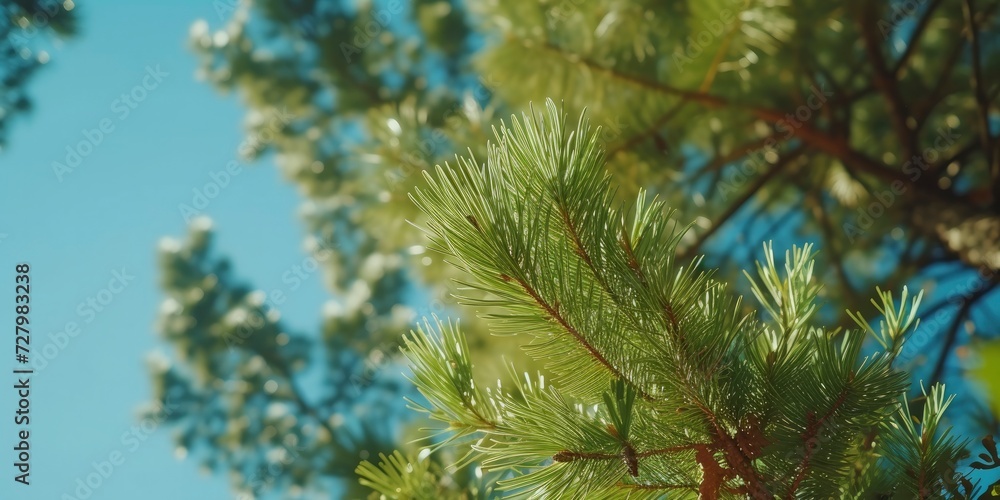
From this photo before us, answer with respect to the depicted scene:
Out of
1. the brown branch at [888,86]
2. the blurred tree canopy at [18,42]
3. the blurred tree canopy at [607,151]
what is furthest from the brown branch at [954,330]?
the blurred tree canopy at [18,42]

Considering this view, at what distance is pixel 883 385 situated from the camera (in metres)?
0.81

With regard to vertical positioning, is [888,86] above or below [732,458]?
above

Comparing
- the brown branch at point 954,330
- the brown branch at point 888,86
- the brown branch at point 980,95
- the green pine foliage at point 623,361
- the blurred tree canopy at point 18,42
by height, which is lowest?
the green pine foliage at point 623,361

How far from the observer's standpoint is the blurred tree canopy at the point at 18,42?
11.5 feet

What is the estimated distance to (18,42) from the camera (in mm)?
3555

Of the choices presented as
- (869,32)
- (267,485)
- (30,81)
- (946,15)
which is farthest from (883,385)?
(30,81)

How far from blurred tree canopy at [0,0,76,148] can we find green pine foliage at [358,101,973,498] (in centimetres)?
359

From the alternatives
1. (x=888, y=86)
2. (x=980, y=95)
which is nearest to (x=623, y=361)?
(x=980, y=95)

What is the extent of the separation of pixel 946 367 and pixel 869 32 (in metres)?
1.18

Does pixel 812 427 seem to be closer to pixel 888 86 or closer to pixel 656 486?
pixel 656 486

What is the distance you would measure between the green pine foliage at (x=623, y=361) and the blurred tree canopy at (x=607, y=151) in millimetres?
203

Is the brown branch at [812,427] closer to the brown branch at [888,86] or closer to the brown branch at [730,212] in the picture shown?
the brown branch at [730,212]

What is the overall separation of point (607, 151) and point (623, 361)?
5.26 feet

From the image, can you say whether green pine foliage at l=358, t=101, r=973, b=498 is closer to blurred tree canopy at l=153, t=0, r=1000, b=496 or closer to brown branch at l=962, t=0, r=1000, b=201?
blurred tree canopy at l=153, t=0, r=1000, b=496
